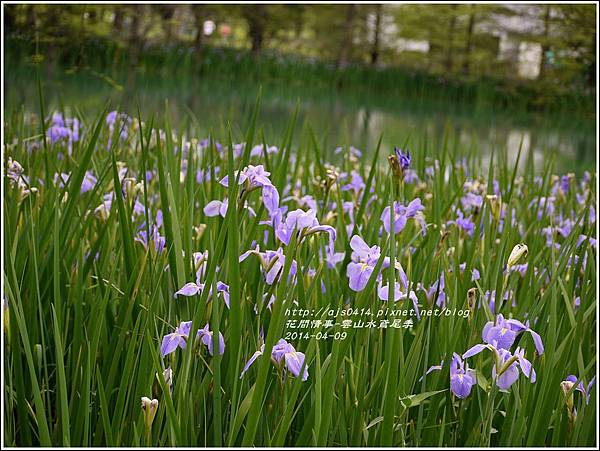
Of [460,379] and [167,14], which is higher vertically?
[167,14]

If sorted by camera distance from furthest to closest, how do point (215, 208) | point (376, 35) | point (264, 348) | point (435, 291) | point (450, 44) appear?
point (450, 44) < point (376, 35) < point (435, 291) < point (215, 208) < point (264, 348)

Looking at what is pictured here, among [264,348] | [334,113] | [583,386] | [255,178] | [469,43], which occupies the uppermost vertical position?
[469,43]

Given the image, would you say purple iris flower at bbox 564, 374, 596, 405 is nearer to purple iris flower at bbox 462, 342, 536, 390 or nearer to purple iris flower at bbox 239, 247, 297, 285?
purple iris flower at bbox 462, 342, 536, 390

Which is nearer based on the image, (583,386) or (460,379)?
(460,379)

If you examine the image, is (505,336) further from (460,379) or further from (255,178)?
(255,178)

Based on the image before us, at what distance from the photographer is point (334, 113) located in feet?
22.6

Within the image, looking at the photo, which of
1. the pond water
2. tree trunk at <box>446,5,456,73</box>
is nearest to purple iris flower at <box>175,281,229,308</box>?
the pond water

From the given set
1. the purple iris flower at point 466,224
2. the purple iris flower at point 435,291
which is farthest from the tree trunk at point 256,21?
the purple iris flower at point 435,291

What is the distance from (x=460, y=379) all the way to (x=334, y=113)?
617cm

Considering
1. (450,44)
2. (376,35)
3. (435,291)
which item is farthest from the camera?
(450,44)

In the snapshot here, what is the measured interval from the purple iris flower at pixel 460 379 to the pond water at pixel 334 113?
66.7 inches

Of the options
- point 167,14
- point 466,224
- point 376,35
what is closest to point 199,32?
point 167,14

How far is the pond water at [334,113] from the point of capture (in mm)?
3186

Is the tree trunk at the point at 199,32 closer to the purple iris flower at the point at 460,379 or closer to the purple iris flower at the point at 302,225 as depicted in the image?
the purple iris flower at the point at 302,225
